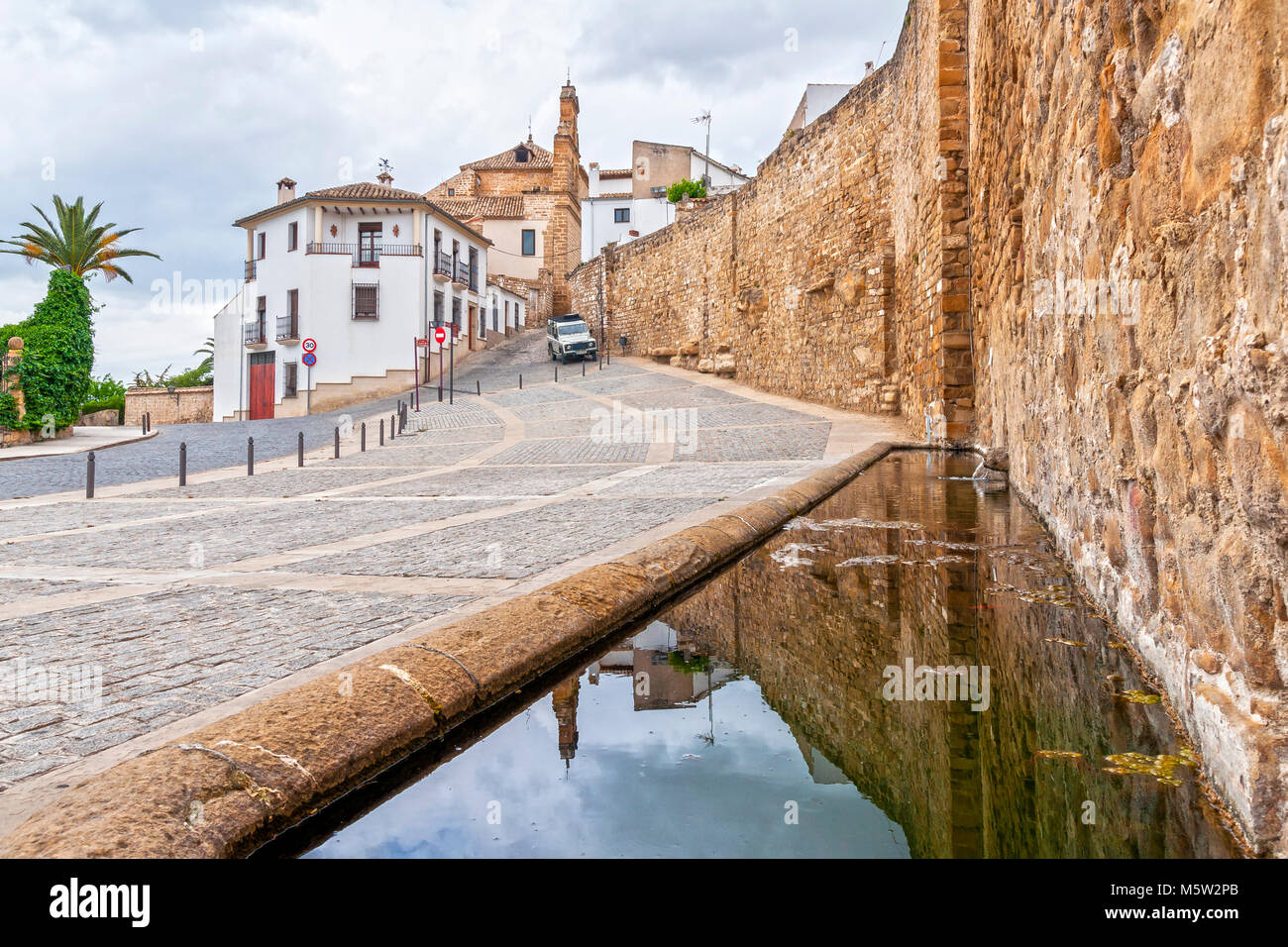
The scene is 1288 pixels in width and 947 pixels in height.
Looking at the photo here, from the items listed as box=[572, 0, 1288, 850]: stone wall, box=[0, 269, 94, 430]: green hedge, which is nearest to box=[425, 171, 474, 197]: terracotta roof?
box=[0, 269, 94, 430]: green hedge

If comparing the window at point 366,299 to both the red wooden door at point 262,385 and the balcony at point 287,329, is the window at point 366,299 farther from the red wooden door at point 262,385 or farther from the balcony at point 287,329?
the red wooden door at point 262,385

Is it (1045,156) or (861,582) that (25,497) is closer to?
(861,582)

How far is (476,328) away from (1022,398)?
35668 mm

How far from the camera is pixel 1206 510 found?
72.7 inches

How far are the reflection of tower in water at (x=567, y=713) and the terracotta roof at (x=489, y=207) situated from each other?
161 feet

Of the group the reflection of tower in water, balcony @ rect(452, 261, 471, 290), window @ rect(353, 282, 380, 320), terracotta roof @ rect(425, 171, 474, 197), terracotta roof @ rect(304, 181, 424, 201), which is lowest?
the reflection of tower in water

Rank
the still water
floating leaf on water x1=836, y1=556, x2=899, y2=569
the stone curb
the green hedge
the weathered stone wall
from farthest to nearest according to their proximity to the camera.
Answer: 1. the green hedge
2. floating leaf on water x1=836, y1=556, x2=899, y2=569
3. the still water
4. the stone curb
5. the weathered stone wall

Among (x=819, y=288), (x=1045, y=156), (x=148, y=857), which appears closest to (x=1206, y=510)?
(x=148, y=857)

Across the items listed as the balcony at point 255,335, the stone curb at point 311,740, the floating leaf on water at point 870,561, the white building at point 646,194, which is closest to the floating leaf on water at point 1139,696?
the stone curb at point 311,740

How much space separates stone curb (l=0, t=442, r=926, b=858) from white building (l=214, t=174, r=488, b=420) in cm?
3066

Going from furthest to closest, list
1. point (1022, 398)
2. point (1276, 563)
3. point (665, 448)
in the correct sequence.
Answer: point (665, 448) < point (1022, 398) < point (1276, 563)

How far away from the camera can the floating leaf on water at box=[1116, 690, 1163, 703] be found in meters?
2.30

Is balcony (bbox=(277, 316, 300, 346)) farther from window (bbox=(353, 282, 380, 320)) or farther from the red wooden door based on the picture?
window (bbox=(353, 282, 380, 320))

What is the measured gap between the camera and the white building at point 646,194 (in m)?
49.5
